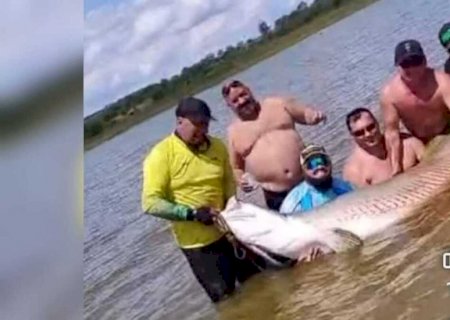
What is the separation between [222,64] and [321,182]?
0.92ft

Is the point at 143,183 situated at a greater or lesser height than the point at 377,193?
greater

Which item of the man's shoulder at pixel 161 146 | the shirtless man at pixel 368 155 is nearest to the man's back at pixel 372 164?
the shirtless man at pixel 368 155

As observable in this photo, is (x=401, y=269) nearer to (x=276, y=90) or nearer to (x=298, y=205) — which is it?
(x=298, y=205)

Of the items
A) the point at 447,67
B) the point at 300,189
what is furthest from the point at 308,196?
the point at 447,67

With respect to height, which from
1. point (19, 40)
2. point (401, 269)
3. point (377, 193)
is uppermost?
point (19, 40)

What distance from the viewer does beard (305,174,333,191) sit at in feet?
6.66

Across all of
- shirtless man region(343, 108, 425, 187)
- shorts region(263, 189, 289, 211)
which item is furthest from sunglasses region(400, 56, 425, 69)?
shorts region(263, 189, 289, 211)

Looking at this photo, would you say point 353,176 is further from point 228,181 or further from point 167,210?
point 167,210

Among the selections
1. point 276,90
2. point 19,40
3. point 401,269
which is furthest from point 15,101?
point 401,269

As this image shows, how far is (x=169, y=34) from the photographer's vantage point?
204 centimetres

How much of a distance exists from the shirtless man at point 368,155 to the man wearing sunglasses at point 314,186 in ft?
0.09

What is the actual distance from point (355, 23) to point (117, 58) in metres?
0.44

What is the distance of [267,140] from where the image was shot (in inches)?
80.6

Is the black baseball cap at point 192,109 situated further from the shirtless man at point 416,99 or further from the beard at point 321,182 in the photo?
the shirtless man at point 416,99
